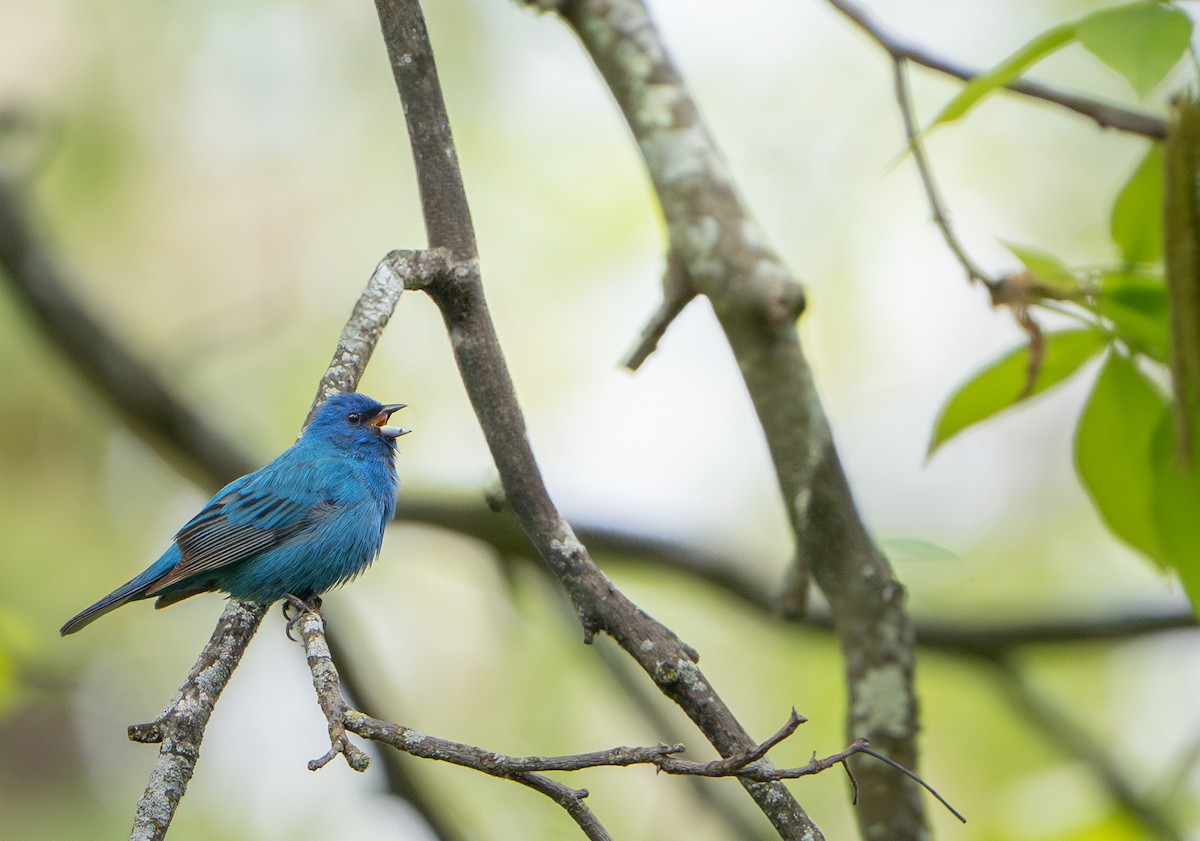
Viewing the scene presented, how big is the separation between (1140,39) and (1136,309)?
0.99m

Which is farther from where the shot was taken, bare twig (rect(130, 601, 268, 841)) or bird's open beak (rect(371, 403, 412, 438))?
bird's open beak (rect(371, 403, 412, 438))

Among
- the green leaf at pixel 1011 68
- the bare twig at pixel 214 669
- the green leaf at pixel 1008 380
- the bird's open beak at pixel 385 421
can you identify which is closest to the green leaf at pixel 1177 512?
the green leaf at pixel 1008 380

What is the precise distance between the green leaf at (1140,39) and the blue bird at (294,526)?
300 cm

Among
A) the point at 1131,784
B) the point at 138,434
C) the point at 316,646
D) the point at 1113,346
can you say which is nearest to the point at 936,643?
the point at 1131,784

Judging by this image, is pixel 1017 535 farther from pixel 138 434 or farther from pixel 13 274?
pixel 13 274

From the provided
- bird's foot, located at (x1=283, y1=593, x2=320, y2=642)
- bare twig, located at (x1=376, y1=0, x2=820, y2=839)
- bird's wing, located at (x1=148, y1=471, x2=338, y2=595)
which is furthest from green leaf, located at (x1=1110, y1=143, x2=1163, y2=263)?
bird's wing, located at (x1=148, y1=471, x2=338, y2=595)

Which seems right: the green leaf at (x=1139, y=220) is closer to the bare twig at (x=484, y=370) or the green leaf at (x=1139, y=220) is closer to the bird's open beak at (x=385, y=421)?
the bare twig at (x=484, y=370)

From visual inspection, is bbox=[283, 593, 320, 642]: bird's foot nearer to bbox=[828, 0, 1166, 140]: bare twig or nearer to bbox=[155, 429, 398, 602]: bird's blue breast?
bbox=[155, 429, 398, 602]: bird's blue breast

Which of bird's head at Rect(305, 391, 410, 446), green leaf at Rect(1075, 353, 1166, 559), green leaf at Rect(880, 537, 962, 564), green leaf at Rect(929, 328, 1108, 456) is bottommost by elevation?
green leaf at Rect(880, 537, 962, 564)

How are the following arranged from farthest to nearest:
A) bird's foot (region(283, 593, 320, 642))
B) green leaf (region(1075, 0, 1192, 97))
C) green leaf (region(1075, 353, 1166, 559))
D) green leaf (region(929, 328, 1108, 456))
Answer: bird's foot (region(283, 593, 320, 642)) < green leaf (region(929, 328, 1108, 456)) < green leaf (region(1075, 353, 1166, 559)) < green leaf (region(1075, 0, 1192, 97))

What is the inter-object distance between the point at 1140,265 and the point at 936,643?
110 inches

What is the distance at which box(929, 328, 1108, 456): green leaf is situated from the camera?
339 centimetres

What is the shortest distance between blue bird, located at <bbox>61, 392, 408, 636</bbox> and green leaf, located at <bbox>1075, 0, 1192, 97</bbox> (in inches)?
118

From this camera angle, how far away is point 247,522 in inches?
187
